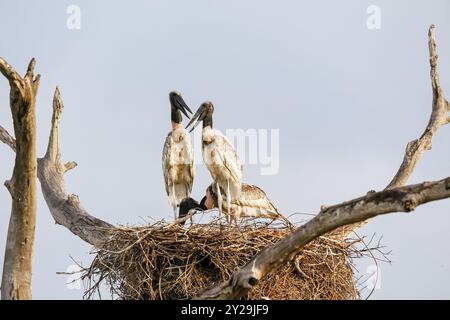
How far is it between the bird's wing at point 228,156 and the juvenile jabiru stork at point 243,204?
41 cm

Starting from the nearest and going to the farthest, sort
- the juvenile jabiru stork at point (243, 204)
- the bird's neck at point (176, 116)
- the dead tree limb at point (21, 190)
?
1. the dead tree limb at point (21, 190)
2. the juvenile jabiru stork at point (243, 204)
3. the bird's neck at point (176, 116)

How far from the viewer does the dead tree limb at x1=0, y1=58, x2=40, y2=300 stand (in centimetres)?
788

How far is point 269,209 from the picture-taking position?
12.8m

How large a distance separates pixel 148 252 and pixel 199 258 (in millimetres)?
500

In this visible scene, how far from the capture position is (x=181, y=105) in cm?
1341

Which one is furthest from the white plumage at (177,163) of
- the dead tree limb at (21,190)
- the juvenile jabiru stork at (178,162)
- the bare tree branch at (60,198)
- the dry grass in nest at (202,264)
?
the dead tree limb at (21,190)

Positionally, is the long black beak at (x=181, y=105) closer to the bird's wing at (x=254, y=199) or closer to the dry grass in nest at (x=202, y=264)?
the bird's wing at (x=254, y=199)

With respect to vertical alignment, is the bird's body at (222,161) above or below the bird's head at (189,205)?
above

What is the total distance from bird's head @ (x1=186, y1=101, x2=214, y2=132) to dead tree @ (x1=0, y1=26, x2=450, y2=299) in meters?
1.64

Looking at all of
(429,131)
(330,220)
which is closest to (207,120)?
(429,131)

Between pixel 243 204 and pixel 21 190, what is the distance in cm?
489

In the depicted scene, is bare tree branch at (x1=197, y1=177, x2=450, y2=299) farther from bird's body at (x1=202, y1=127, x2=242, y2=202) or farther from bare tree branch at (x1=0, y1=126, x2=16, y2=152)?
bare tree branch at (x1=0, y1=126, x2=16, y2=152)

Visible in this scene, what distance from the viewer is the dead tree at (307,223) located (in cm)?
690
